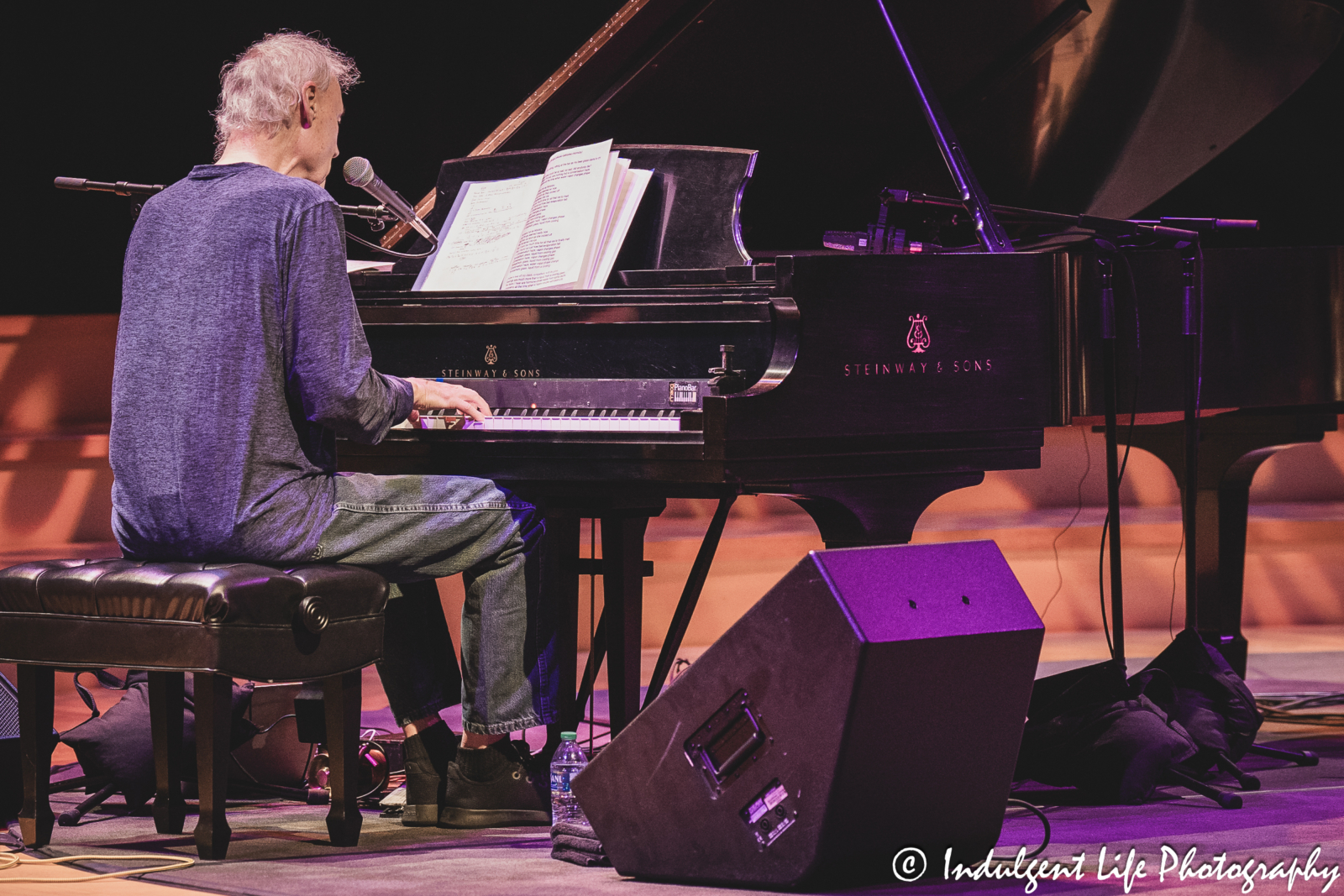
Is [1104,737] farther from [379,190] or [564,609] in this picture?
[379,190]

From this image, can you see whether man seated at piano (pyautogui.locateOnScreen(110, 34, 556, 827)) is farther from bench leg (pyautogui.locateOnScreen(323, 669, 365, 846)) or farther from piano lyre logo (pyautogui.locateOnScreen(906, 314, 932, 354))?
piano lyre logo (pyautogui.locateOnScreen(906, 314, 932, 354))

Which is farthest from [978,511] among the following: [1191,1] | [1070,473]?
[1191,1]

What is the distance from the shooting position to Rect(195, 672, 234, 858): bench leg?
279 cm

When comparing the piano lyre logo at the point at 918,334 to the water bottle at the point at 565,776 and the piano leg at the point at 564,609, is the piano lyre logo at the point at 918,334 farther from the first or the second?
the water bottle at the point at 565,776

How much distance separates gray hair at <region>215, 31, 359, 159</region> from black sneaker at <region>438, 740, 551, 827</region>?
1.30m

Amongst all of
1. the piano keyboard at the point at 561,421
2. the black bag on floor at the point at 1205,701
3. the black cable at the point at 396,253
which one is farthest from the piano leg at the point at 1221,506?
the black cable at the point at 396,253

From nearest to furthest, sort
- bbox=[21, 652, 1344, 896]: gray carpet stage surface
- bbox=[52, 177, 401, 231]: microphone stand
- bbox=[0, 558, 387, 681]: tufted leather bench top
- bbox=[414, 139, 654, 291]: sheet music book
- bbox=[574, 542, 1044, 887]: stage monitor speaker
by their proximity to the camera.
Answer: bbox=[574, 542, 1044, 887]: stage monitor speaker < bbox=[21, 652, 1344, 896]: gray carpet stage surface < bbox=[0, 558, 387, 681]: tufted leather bench top < bbox=[414, 139, 654, 291]: sheet music book < bbox=[52, 177, 401, 231]: microphone stand

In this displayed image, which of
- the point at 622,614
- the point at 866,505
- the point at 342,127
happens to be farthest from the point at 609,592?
the point at 342,127

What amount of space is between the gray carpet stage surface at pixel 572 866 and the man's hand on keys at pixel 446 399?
2.75 ft

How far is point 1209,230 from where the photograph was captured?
12.1 ft

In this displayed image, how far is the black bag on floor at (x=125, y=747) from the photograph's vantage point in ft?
11.1

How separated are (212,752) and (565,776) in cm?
66

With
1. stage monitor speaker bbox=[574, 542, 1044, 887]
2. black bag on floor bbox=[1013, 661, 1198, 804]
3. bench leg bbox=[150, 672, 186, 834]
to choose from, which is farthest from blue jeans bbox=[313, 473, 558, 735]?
black bag on floor bbox=[1013, 661, 1198, 804]

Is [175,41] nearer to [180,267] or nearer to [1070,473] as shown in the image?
[180,267]
